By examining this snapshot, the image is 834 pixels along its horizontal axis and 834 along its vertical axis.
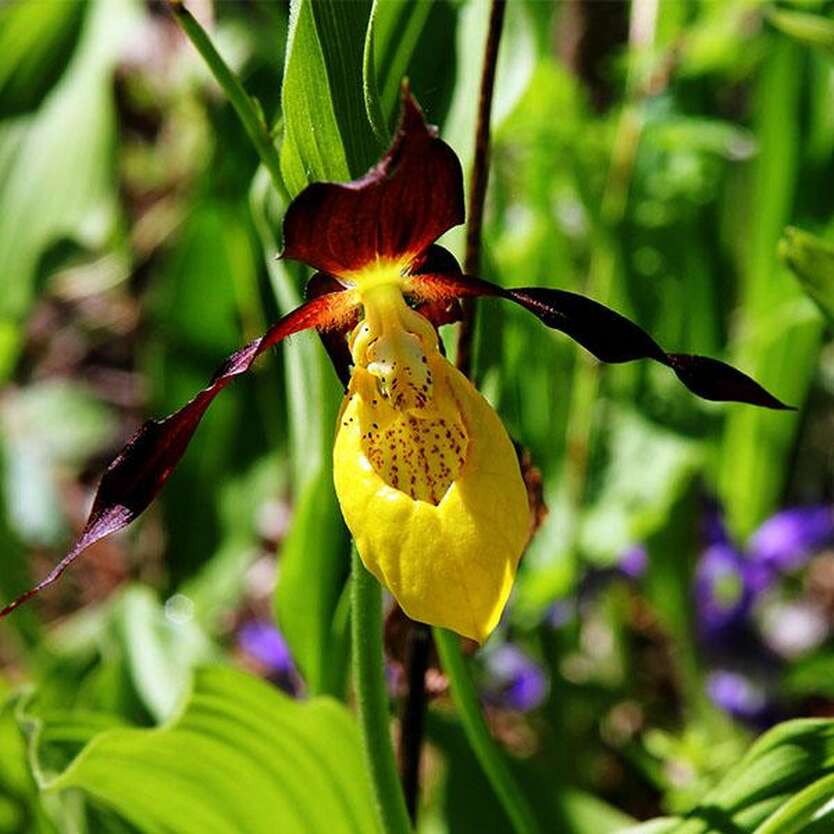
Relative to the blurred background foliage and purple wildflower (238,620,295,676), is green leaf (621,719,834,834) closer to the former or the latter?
the blurred background foliage

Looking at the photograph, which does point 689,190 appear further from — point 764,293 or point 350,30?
point 350,30

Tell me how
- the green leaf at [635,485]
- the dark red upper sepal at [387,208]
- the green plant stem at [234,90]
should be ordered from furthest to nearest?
the green leaf at [635,485] < the green plant stem at [234,90] < the dark red upper sepal at [387,208]

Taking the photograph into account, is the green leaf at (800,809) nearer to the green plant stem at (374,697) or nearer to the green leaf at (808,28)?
the green plant stem at (374,697)

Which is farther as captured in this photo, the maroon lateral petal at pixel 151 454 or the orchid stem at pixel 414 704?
the orchid stem at pixel 414 704

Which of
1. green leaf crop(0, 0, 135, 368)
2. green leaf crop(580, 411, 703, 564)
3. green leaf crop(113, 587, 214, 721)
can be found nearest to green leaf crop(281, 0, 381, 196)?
green leaf crop(113, 587, 214, 721)

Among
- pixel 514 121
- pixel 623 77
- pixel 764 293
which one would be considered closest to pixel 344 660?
pixel 514 121

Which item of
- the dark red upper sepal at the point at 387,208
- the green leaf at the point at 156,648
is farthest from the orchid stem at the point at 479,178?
the green leaf at the point at 156,648
